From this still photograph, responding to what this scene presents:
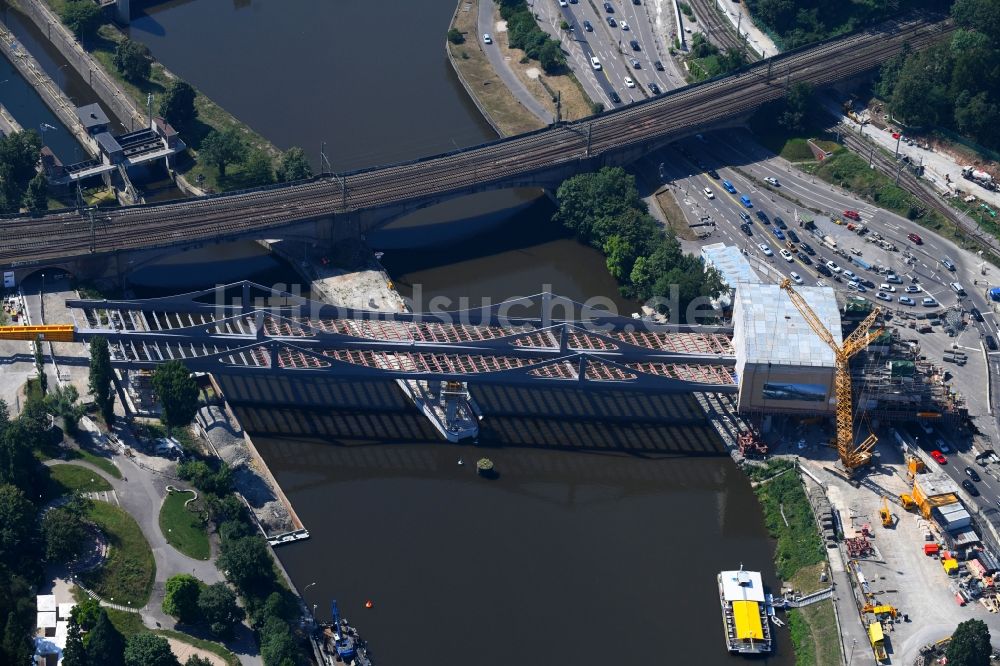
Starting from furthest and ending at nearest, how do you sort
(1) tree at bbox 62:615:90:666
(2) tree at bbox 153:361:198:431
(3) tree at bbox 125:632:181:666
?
(2) tree at bbox 153:361:198:431 → (3) tree at bbox 125:632:181:666 → (1) tree at bbox 62:615:90:666

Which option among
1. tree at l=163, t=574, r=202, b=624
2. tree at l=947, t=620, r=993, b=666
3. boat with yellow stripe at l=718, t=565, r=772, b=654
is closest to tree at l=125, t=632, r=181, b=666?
tree at l=163, t=574, r=202, b=624

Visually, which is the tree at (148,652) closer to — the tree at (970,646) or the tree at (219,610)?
Answer: the tree at (219,610)

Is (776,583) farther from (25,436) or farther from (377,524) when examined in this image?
(25,436)

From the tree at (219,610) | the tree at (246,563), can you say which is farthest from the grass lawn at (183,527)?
the tree at (219,610)

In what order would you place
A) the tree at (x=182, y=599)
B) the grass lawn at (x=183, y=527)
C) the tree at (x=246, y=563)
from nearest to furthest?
the tree at (x=182, y=599) → the tree at (x=246, y=563) → the grass lawn at (x=183, y=527)

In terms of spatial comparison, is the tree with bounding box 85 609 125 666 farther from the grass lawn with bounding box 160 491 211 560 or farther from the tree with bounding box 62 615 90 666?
the grass lawn with bounding box 160 491 211 560

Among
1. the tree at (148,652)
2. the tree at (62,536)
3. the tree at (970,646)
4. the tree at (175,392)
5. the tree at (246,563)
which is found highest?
the tree at (175,392)

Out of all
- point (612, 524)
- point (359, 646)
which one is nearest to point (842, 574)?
point (612, 524)
